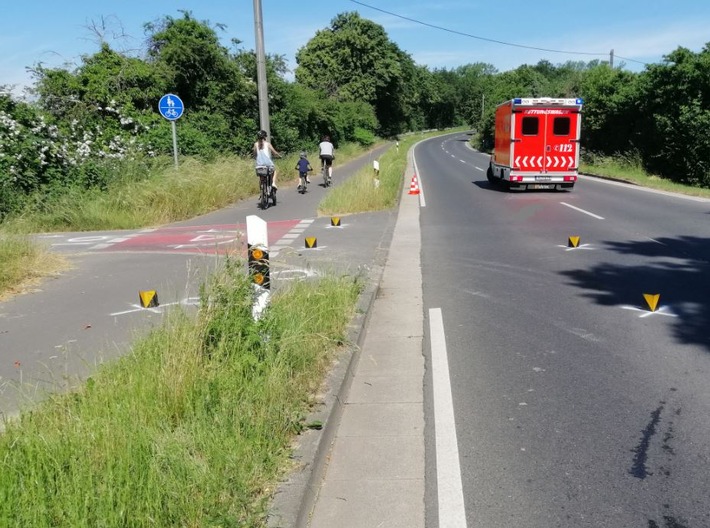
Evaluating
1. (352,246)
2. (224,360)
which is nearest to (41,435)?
(224,360)

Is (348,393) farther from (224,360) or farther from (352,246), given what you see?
(352,246)

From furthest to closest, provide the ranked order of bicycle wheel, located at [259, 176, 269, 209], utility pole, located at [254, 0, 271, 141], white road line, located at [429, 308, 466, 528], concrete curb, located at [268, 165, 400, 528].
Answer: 1. utility pole, located at [254, 0, 271, 141]
2. bicycle wheel, located at [259, 176, 269, 209]
3. white road line, located at [429, 308, 466, 528]
4. concrete curb, located at [268, 165, 400, 528]

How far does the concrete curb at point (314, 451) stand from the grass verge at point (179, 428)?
0.08m

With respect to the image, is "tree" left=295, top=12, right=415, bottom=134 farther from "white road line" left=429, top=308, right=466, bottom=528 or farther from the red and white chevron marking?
"white road line" left=429, top=308, right=466, bottom=528

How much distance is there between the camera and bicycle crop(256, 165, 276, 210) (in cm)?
1695

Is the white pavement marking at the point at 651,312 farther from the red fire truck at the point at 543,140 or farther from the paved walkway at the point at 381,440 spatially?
the red fire truck at the point at 543,140

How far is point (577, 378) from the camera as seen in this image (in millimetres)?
5133

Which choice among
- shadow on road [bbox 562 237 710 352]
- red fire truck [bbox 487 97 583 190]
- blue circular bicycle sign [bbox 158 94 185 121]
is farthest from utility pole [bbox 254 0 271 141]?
shadow on road [bbox 562 237 710 352]

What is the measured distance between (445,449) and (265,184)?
14077mm

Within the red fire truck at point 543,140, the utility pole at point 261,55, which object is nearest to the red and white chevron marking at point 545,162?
the red fire truck at point 543,140

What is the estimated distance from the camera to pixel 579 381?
16.6 feet

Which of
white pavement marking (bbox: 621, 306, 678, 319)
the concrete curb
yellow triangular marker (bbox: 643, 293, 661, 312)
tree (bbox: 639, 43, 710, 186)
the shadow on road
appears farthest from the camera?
tree (bbox: 639, 43, 710, 186)

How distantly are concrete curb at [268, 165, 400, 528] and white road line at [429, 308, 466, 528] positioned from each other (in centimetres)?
65

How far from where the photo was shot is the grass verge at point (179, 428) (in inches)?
110
